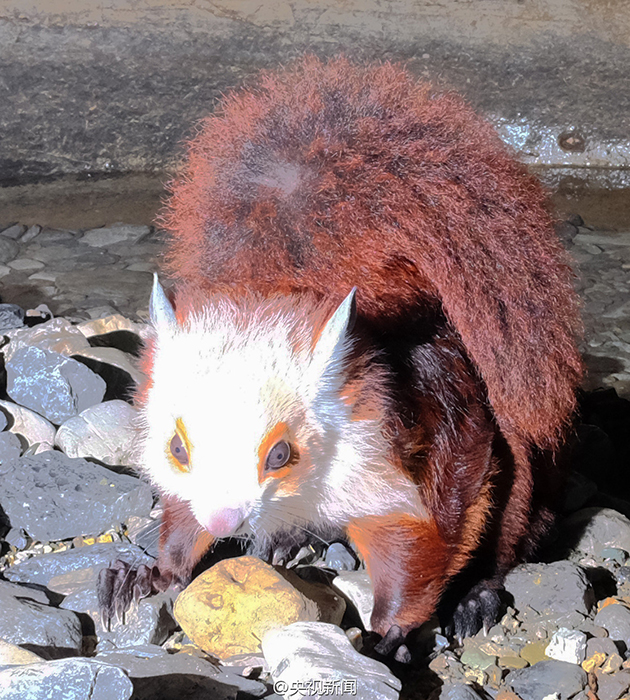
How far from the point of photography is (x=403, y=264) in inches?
52.5

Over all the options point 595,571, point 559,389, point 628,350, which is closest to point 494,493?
point 559,389

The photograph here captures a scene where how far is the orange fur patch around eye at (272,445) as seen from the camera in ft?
3.61

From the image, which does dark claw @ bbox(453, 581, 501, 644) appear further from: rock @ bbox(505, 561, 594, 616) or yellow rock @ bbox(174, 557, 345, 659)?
yellow rock @ bbox(174, 557, 345, 659)

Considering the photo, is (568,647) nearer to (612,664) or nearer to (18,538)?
(612,664)

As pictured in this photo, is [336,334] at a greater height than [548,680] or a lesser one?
greater

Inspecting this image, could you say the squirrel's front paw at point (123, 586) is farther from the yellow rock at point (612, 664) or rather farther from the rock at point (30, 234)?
the rock at point (30, 234)

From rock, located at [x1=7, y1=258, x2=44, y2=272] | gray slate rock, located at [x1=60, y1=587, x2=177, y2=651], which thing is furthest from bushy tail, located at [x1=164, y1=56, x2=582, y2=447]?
rock, located at [x1=7, y1=258, x2=44, y2=272]

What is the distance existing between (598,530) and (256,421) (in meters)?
1.00

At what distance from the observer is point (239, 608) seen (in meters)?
1.36

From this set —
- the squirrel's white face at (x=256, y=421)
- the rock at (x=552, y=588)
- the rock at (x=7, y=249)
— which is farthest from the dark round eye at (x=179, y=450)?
the rock at (x=7, y=249)

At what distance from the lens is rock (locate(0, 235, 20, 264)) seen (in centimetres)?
318

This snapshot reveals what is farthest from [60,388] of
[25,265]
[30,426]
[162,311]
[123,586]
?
[25,265]

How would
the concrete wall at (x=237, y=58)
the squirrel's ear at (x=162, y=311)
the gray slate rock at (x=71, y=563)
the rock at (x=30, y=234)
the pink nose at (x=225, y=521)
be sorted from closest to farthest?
the pink nose at (x=225, y=521), the squirrel's ear at (x=162, y=311), the gray slate rock at (x=71, y=563), the rock at (x=30, y=234), the concrete wall at (x=237, y=58)

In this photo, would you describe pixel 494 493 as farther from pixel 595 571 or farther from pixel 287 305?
pixel 287 305
